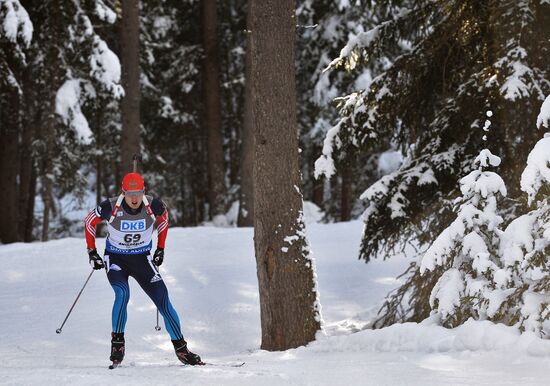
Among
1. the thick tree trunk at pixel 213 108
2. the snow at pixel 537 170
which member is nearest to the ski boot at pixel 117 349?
the snow at pixel 537 170

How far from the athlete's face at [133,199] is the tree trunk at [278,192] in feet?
4.60

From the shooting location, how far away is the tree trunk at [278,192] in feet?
24.6

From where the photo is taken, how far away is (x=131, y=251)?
279 inches

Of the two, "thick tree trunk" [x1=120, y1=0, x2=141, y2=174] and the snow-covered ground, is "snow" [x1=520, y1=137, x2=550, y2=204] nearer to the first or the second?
the snow-covered ground

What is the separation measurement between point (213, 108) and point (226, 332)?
1000 centimetres

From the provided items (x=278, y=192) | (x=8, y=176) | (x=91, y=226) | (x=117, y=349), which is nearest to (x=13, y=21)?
(x=8, y=176)

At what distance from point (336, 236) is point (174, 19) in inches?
492

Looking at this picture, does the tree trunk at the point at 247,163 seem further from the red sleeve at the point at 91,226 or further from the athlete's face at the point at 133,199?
the athlete's face at the point at 133,199

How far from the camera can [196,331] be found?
9664 millimetres

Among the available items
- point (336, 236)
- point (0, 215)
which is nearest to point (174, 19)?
point (0, 215)

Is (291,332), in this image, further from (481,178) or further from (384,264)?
(384,264)

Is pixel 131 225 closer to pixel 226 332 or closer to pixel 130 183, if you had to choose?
pixel 130 183

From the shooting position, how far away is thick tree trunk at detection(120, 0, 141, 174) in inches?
587

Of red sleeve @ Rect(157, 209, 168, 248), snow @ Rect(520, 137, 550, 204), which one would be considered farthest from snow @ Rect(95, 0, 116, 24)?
snow @ Rect(520, 137, 550, 204)
